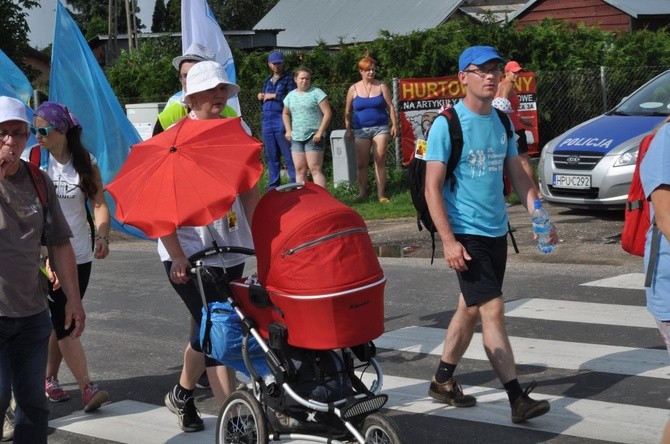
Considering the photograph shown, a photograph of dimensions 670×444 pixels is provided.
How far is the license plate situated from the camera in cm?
1332

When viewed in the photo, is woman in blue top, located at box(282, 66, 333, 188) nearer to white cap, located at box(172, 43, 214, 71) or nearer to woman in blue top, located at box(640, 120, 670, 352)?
white cap, located at box(172, 43, 214, 71)

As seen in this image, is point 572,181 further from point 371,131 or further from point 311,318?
point 311,318

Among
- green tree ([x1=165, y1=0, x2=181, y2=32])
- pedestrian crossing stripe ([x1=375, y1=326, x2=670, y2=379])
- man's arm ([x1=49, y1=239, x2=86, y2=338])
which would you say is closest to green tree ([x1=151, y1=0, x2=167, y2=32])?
green tree ([x1=165, y1=0, x2=181, y2=32])

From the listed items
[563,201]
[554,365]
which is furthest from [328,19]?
[554,365]

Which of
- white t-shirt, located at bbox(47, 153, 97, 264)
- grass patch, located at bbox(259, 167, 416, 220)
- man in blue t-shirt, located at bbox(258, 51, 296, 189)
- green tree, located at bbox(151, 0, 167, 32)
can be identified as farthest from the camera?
green tree, located at bbox(151, 0, 167, 32)

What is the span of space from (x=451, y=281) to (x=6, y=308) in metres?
6.11

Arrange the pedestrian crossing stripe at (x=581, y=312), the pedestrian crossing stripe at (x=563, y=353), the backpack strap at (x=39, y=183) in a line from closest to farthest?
1. the backpack strap at (x=39, y=183)
2. the pedestrian crossing stripe at (x=563, y=353)
3. the pedestrian crossing stripe at (x=581, y=312)

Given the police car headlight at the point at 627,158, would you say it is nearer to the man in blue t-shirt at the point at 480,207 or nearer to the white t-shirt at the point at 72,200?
the man in blue t-shirt at the point at 480,207

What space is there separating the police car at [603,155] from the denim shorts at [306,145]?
3411 mm

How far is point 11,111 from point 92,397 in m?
2.55

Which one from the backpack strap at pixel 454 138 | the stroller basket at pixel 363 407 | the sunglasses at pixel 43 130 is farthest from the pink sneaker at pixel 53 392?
the stroller basket at pixel 363 407

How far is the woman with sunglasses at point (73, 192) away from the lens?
6.94 m

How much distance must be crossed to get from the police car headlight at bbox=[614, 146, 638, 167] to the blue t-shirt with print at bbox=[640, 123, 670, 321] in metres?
8.47

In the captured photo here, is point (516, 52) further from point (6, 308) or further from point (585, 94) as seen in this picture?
point (6, 308)
